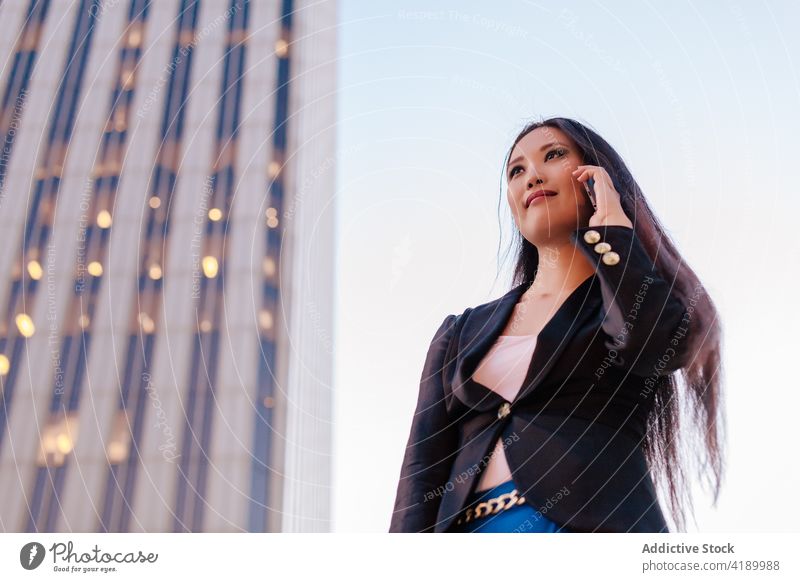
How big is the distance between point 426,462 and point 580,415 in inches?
15.3

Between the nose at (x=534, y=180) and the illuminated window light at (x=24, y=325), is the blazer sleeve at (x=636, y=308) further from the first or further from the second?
the illuminated window light at (x=24, y=325)

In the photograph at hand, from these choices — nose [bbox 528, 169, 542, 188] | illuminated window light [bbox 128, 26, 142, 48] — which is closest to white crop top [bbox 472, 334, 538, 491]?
nose [bbox 528, 169, 542, 188]

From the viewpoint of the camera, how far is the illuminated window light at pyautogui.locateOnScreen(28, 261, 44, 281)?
169 inches

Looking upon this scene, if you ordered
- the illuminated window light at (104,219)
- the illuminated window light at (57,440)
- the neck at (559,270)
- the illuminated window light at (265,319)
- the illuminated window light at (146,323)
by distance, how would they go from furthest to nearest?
the illuminated window light at (104,219) < the illuminated window light at (146,323) < the illuminated window light at (57,440) < the illuminated window light at (265,319) < the neck at (559,270)

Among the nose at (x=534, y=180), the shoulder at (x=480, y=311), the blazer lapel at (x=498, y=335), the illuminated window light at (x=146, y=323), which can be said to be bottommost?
the blazer lapel at (x=498, y=335)

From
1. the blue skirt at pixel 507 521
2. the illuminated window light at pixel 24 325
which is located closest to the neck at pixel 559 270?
the blue skirt at pixel 507 521

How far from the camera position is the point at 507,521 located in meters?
1.55

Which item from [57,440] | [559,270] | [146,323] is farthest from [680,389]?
[57,440]

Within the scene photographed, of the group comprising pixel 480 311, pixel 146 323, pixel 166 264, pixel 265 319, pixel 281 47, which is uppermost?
pixel 281 47

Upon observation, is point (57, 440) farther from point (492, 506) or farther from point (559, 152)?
point (559, 152)

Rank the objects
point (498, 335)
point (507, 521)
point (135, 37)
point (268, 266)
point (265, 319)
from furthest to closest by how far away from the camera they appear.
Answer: point (135, 37) < point (268, 266) < point (265, 319) < point (498, 335) < point (507, 521)

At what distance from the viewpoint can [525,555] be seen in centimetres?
160

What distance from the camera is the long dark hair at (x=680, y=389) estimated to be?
1691mm

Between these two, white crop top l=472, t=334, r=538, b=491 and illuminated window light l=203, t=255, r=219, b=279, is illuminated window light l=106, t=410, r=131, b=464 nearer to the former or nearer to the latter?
illuminated window light l=203, t=255, r=219, b=279
